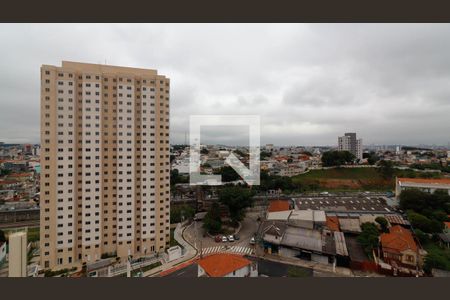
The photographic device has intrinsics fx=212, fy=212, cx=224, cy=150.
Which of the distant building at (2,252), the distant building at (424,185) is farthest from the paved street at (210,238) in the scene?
the distant building at (424,185)

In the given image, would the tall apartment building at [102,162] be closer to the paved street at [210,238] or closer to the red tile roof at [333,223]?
the paved street at [210,238]

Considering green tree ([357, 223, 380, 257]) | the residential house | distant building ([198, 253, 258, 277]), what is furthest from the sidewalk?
the residential house

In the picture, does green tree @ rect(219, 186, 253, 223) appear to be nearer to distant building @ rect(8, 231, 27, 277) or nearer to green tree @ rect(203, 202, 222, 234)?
green tree @ rect(203, 202, 222, 234)

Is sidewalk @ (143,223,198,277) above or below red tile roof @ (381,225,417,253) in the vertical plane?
below

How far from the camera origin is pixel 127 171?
5.20m

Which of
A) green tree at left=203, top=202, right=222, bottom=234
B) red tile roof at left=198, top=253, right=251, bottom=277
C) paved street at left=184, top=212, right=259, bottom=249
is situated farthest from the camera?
green tree at left=203, top=202, right=222, bottom=234

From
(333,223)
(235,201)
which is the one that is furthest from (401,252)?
(235,201)

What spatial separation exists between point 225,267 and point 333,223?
3.64 metres

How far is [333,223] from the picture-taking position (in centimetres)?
573

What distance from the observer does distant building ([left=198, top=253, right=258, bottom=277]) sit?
11.4 ft

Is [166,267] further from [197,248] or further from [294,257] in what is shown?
[294,257]

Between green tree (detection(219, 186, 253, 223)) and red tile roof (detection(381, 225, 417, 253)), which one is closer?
red tile roof (detection(381, 225, 417, 253))

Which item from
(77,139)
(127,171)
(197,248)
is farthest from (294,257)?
(77,139)

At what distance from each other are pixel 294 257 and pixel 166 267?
2.80 meters
